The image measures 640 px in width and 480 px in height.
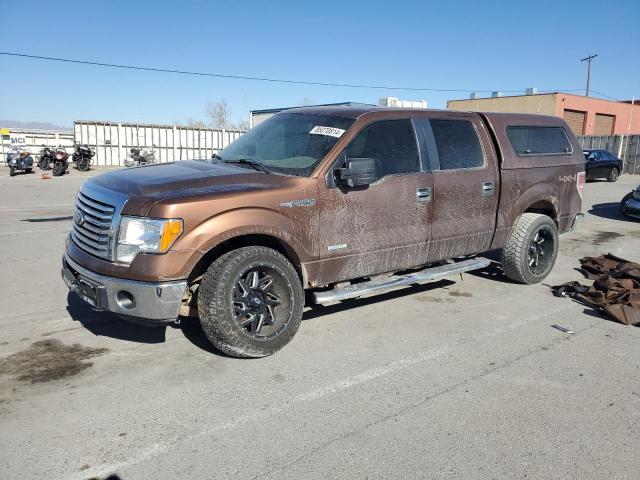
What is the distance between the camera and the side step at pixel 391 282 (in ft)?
15.0

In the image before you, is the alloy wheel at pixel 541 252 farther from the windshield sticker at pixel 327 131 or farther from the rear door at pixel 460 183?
the windshield sticker at pixel 327 131

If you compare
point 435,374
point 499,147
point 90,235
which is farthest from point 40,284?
point 499,147

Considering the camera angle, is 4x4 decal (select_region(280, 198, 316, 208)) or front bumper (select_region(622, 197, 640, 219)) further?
front bumper (select_region(622, 197, 640, 219))

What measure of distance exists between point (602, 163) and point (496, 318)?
2226 cm

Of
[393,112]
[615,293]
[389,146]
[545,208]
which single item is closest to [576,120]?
[545,208]

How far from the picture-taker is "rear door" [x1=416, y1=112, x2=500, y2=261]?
5.30m

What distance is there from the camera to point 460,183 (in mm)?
5441

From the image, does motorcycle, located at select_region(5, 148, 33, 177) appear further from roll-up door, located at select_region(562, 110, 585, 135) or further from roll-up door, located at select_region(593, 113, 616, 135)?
roll-up door, located at select_region(593, 113, 616, 135)

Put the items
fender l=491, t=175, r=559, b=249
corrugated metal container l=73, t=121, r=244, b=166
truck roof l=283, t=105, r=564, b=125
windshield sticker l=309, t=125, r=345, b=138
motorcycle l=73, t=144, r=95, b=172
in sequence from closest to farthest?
1. windshield sticker l=309, t=125, r=345, b=138
2. truck roof l=283, t=105, r=564, b=125
3. fender l=491, t=175, r=559, b=249
4. motorcycle l=73, t=144, r=95, b=172
5. corrugated metal container l=73, t=121, r=244, b=166

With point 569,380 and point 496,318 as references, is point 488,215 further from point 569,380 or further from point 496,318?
point 569,380

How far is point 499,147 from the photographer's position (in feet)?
19.5

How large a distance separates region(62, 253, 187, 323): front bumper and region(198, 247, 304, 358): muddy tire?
0.80ft

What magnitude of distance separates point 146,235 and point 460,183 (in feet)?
10.5

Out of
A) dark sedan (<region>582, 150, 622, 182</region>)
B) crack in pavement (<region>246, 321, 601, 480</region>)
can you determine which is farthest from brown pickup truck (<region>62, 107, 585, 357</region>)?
dark sedan (<region>582, 150, 622, 182</region>)
